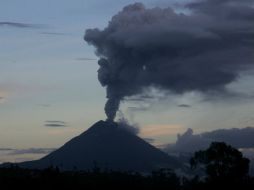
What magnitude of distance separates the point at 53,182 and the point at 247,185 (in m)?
27.6

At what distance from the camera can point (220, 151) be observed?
9931 cm

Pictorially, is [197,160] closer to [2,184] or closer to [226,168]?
[226,168]

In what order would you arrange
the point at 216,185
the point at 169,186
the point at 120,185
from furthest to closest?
the point at 169,186 < the point at 120,185 < the point at 216,185

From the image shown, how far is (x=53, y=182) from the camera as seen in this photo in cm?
9962

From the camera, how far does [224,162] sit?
99312mm

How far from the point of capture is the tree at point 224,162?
98.1 metres

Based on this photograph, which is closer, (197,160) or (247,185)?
(247,185)

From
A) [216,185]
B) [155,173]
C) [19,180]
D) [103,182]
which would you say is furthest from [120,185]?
[155,173]

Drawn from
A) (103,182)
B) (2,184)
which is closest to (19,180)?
(2,184)

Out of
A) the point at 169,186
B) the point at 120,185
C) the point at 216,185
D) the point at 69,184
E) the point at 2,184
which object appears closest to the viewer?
the point at 216,185

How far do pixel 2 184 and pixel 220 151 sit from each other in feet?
102

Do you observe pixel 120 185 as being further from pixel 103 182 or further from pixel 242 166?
pixel 242 166

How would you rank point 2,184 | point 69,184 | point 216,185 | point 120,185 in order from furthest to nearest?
point 120,185 → point 69,184 → point 2,184 → point 216,185

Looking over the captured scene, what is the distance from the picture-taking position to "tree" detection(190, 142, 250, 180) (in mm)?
98062
